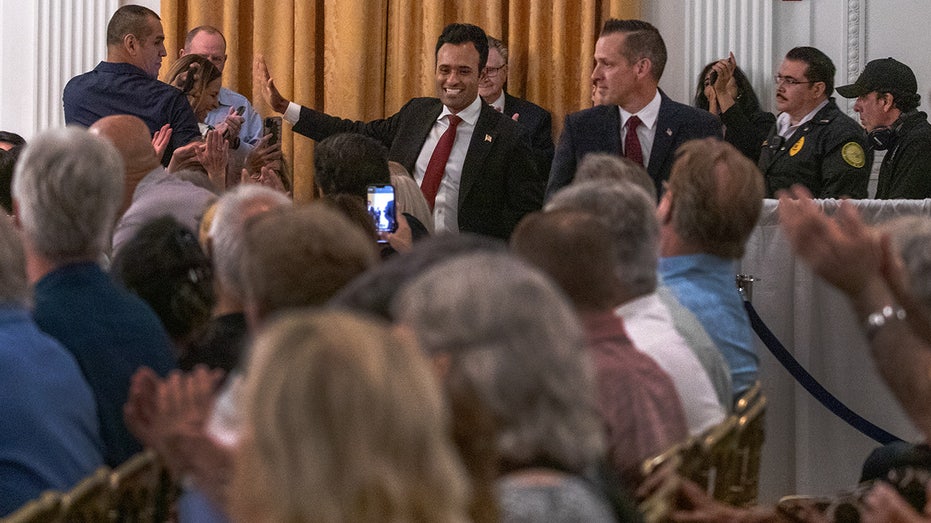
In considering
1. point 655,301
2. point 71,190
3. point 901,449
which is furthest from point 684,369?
point 71,190

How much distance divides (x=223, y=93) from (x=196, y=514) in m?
4.62

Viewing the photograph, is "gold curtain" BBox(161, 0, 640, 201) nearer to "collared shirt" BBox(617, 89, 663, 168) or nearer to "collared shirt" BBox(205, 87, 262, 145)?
"collared shirt" BBox(205, 87, 262, 145)

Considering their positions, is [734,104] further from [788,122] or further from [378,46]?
[378,46]

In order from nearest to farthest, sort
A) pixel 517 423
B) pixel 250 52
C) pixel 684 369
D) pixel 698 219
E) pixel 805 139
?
1. pixel 517 423
2. pixel 684 369
3. pixel 698 219
4. pixel 805 139
5. pixel 250 52

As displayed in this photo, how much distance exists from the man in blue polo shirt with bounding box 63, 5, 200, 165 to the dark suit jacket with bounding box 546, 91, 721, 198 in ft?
4.98

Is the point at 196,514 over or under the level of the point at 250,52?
under

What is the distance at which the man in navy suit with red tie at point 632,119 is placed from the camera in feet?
16.3

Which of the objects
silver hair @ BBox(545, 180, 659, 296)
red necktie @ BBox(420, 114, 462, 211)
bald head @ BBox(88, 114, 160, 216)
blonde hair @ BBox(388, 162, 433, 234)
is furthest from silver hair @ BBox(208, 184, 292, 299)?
red necktie @ BBox(420, 114, 462, 211)

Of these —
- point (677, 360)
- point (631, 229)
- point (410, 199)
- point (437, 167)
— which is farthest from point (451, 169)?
point (677, 360)

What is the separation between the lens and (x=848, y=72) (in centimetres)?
651

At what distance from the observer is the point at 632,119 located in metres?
5.07

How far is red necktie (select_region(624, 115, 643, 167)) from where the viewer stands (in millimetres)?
4996

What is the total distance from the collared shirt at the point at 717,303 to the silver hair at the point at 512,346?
5.00 feet

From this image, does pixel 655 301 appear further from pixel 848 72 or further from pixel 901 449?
pixel 848 72
